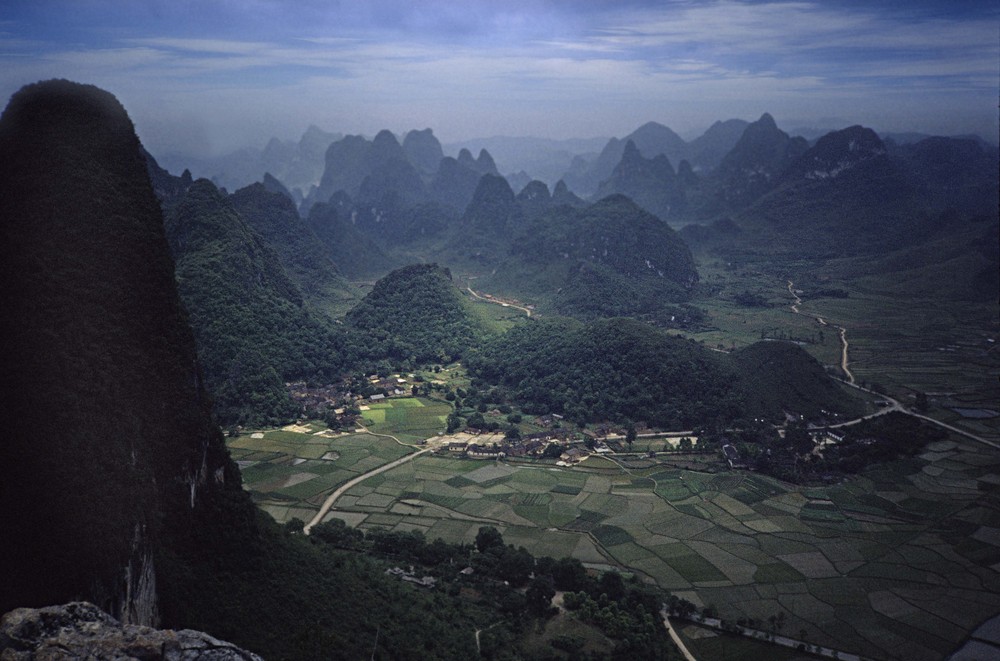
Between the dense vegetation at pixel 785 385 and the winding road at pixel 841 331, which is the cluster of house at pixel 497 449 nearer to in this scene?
the dense vegetation at pixel 785 385

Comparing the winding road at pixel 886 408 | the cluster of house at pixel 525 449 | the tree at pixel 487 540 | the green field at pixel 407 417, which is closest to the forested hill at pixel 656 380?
the winding road at pixel 886 408

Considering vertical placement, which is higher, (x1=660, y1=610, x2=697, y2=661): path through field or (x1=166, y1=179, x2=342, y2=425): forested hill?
(x1=166, y1=179, x2=342, y2=425): forested hill

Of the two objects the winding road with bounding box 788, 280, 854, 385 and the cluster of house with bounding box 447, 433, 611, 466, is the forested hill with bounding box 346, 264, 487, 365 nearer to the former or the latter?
the cluster of house with bounding box 447, 433, 611, 466

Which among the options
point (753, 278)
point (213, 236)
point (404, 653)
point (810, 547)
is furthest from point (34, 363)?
point (753, 278)

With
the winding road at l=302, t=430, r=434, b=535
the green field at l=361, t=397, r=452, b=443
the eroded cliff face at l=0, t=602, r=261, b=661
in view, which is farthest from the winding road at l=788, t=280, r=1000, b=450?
the eroded cliff face at l=0, t=602, r=261, b=661

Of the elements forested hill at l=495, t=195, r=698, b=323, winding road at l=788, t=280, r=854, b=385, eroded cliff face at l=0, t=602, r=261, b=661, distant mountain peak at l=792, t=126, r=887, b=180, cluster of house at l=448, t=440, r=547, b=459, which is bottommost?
cluster of house at l=448, t=440, r=547, b=459

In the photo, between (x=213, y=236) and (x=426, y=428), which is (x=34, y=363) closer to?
(x=426, y=428)
